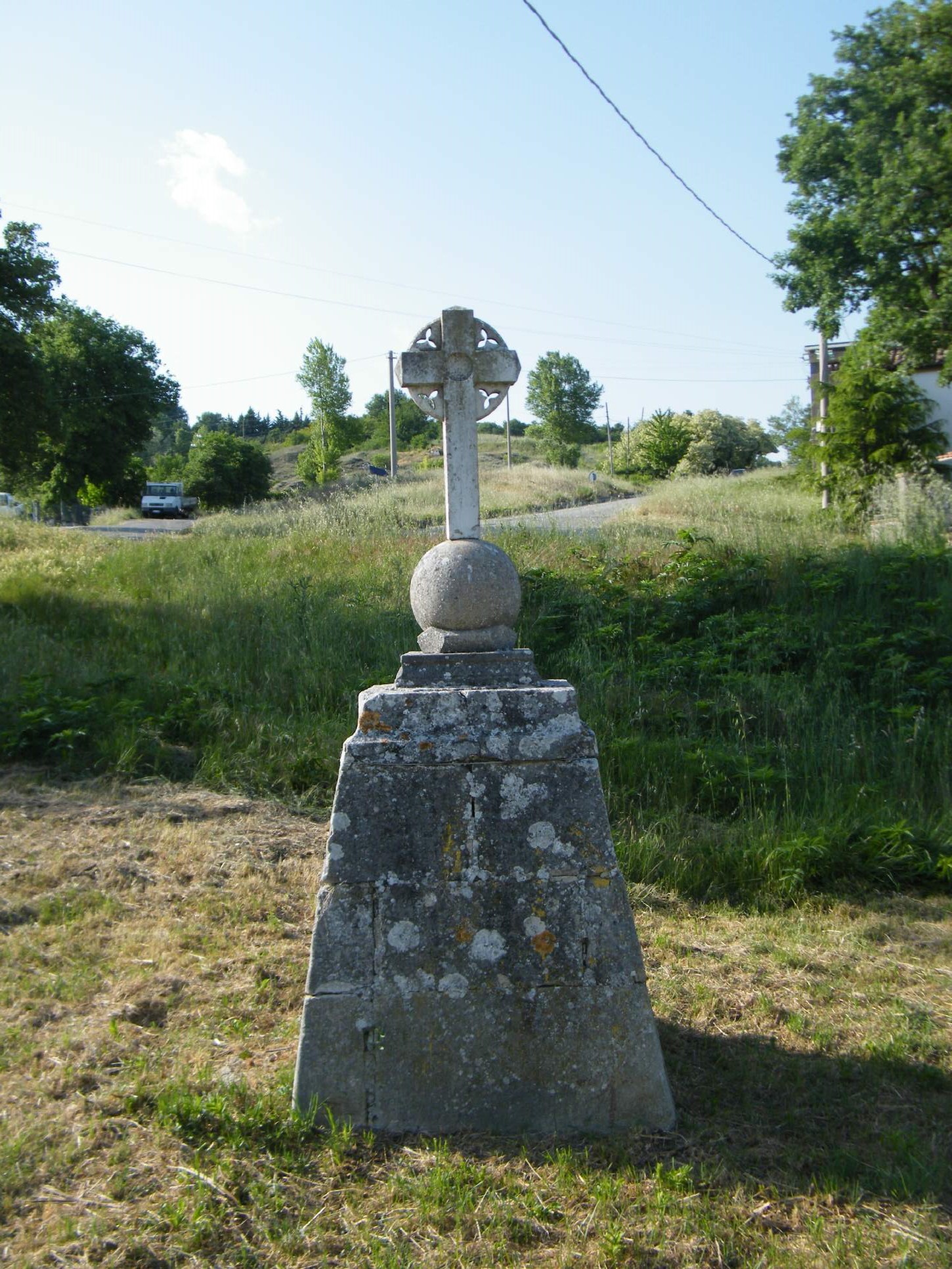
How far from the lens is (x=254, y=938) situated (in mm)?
4660

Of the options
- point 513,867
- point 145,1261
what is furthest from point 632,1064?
point 145,1261

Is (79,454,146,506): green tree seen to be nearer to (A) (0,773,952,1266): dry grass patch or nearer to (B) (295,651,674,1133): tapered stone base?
(A) (0,773,952,1266): dry grass patch

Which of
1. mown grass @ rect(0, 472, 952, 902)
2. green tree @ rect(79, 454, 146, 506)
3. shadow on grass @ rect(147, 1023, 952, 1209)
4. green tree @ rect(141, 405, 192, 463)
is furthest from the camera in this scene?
green tree @ rect(141, 405, 192, 463)

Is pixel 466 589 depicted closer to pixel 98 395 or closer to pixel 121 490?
pixel 98 395

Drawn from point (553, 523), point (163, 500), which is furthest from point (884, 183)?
point (163, 500)

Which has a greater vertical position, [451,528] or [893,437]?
[893,437]

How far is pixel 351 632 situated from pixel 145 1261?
7.57 m

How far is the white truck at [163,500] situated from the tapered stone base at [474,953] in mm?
37703

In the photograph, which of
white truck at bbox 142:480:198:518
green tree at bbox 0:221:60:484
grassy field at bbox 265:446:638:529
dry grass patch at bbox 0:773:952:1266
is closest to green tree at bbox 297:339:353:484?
grassy field at bbox 265:446:638:529

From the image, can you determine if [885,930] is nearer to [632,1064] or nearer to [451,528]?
[632,1064]

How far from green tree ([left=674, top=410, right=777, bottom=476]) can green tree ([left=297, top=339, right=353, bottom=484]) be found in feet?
53.7

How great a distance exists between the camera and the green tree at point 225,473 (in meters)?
42.6

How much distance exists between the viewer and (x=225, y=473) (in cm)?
4269

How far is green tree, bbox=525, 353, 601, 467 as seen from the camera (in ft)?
183
